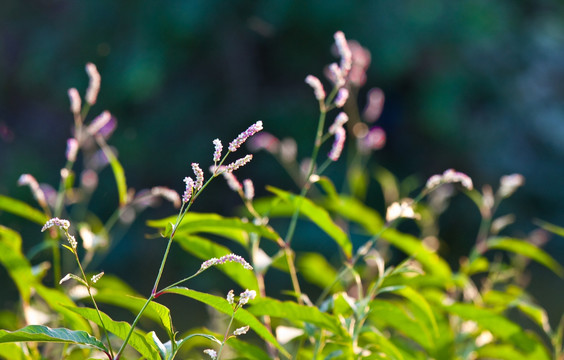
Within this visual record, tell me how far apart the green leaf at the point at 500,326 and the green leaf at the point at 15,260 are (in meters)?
0.57

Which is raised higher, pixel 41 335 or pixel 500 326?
pixel 500 326

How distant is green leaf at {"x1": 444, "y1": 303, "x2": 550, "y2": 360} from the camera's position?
3.16 ft

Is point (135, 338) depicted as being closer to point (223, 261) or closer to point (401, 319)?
point (223, 261)

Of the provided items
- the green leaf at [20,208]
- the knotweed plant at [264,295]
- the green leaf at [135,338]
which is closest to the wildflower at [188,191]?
the knotweed plant at [264,295]

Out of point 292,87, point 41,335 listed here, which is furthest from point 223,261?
point 292,87

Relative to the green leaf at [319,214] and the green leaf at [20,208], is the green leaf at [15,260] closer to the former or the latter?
the green leaf at [20,208]

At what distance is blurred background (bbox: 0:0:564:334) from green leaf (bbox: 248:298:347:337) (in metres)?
6.66

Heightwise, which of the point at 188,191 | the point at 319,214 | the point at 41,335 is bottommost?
the point at 41,335

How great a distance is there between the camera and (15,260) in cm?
90

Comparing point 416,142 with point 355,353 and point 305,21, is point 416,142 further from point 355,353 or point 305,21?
point 355,353

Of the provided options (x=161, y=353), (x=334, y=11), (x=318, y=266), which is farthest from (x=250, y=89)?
(x=161, y=353)

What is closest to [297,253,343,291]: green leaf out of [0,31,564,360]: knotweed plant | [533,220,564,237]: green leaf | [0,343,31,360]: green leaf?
[0,31,564,360]: knotweed plant

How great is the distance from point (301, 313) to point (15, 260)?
38 cm

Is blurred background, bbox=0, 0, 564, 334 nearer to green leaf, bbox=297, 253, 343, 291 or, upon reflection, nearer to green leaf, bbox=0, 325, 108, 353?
green leaf, bbox=297, 253, 343, 291
